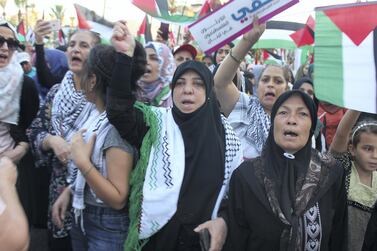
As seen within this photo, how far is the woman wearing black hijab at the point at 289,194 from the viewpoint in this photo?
1.92 meters

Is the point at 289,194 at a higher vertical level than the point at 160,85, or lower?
lower

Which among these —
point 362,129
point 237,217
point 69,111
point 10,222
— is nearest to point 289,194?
point 237,217

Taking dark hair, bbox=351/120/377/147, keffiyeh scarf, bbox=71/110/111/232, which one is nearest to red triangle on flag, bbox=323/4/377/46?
dark hair, bbox=351/120/377/147

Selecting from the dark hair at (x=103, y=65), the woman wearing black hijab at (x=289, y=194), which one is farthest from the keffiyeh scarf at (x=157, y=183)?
the dark hair at (x=103, y=65)

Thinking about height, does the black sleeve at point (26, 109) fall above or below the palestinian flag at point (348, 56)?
below

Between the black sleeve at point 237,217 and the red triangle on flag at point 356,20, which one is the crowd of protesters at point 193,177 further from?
the red triangle on flag at point 356,20

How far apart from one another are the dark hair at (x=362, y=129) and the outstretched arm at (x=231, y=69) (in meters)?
0.82

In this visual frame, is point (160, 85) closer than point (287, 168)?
No

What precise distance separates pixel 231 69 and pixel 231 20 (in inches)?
12.1

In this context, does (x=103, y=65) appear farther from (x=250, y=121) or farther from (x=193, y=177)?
(x=250, y=121)

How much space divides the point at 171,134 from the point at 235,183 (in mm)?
421

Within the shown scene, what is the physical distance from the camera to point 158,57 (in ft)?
11.3

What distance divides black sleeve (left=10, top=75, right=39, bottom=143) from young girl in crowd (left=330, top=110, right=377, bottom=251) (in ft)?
6.98

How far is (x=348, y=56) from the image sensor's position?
84.9 inches
